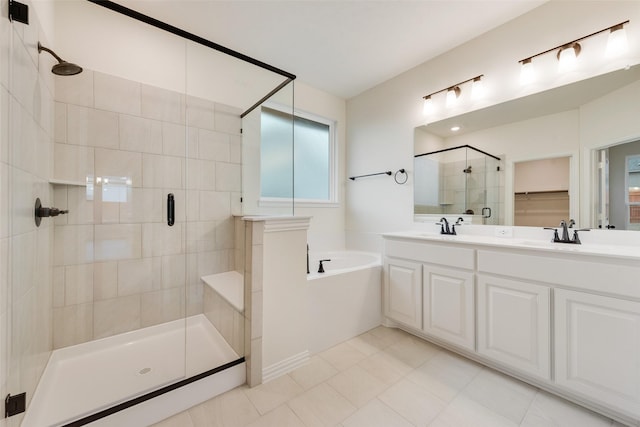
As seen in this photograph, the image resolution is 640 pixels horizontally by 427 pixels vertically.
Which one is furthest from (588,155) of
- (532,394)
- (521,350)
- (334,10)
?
(334,10)

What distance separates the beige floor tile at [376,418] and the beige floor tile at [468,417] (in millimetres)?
165

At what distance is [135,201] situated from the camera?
194 centimetres

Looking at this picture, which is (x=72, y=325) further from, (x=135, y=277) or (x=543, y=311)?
(x=543, y=311)

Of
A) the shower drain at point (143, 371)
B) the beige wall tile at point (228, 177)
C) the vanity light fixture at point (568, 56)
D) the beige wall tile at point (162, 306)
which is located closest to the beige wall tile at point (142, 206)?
the beige wall tile at point (228, 177)

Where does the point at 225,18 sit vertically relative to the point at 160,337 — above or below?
above

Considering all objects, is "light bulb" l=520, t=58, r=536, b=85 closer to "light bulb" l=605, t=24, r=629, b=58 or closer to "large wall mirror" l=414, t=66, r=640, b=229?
"large wall mirror" l=414, t=66, r=640, b=229

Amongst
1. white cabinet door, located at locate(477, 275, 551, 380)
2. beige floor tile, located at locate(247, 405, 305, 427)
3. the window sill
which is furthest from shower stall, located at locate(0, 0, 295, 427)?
white cabinet door, located at locate(477, 275, 551, 380)

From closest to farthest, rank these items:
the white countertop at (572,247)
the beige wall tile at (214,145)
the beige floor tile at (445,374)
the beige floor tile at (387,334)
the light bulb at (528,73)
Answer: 1. the white countertop at (572,247)
2. the beige floor tile at (445,374)
3. the light bulb at (528,73)
4. the beige floor tile at (387,334)
5. the beige wall tile at (214,145)

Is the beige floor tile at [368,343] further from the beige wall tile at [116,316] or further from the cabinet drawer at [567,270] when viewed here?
the beige wall tile at [116,316]

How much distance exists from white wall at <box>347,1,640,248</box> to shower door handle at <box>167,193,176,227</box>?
1.98 metres

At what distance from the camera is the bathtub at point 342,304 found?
1.88m

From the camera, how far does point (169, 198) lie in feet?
6.77

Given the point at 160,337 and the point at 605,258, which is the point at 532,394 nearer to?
the point at 605,258

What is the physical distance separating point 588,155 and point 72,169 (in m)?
3.45
